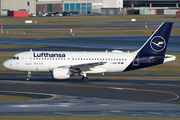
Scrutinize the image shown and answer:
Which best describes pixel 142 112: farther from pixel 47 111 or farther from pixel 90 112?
pixel 47 111

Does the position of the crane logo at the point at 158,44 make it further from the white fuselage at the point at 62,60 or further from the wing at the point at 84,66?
the wing at the point at 84,66

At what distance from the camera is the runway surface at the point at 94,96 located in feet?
94.4

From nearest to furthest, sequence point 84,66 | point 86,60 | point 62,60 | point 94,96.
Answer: point 94,96 → point 84,66 → point 62,60 → point 86,60

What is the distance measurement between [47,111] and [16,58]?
17847 mm

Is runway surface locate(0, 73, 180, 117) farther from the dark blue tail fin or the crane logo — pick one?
the crane logo

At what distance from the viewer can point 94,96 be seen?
116 ft

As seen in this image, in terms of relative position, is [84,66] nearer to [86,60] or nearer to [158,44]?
[86,60]

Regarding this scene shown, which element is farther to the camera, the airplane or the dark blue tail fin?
the dark blue tail fin

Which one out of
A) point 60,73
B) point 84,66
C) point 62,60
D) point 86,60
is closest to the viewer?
point 60,73

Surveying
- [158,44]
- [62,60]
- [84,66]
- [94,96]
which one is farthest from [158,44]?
[94,96]

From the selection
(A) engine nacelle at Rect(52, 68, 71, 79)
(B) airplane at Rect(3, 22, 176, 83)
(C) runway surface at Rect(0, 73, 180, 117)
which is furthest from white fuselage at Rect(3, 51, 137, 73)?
(C) runway surface at Rect(0, 73, 180, 117)

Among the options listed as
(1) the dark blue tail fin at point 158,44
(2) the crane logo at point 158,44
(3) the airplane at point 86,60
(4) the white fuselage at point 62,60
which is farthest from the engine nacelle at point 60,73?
(2) the crane logo at point 158,44

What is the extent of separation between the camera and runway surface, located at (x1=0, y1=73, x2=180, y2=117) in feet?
94.4

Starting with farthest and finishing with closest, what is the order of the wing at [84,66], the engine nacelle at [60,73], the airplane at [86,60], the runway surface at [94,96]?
the airplane at [86,60]
the wing at [84,66]
the engine nacelle at [60,73]
the runway surface at [94,96]
